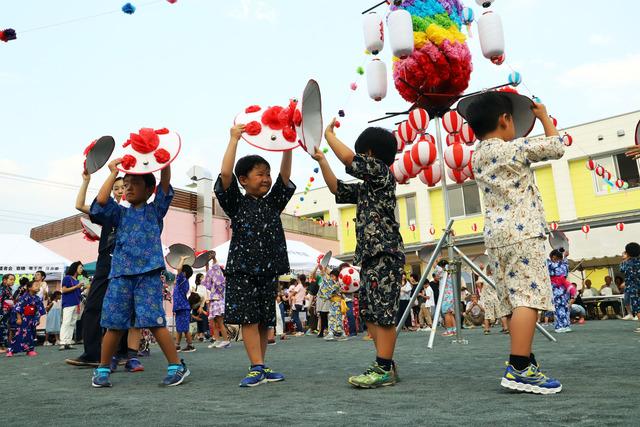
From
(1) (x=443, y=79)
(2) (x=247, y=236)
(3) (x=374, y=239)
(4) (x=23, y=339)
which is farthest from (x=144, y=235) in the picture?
(4) (x=23, y=339)

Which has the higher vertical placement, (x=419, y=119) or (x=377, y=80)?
(x=377, y=80)

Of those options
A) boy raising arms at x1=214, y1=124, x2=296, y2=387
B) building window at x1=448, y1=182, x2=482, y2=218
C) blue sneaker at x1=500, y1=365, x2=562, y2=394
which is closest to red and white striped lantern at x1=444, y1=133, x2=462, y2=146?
boy raising arms at x1=214, y1=124, x2=296, y2=387

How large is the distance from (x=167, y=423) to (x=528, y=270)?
1.97m

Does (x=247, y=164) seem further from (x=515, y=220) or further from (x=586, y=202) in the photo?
(x=586, y=202)

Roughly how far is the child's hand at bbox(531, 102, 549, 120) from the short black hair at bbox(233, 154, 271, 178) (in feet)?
5.92

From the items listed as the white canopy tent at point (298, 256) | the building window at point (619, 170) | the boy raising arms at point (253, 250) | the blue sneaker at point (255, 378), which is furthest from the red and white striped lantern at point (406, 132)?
the building window at point (619, 170)

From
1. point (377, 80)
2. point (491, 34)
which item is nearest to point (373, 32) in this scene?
point (377, 80)

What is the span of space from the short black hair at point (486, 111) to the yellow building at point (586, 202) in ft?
54.9

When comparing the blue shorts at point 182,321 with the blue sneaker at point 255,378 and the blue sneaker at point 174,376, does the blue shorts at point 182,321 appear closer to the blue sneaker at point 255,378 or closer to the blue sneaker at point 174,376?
the blue sneaker at point 174,376

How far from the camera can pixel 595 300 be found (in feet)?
49.1

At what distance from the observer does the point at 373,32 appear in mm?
7070

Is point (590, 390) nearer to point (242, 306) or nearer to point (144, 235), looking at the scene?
point (242, 306)

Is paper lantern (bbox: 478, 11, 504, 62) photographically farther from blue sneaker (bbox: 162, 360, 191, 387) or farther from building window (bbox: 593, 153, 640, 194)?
building window (bbox: 593, 153, 640, 194)

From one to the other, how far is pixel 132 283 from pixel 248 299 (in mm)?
875
